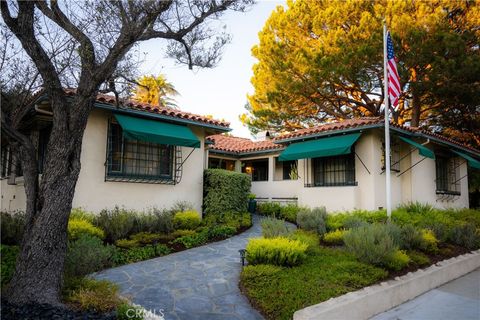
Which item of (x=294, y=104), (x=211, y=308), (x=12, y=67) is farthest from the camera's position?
(x=294, y=104)

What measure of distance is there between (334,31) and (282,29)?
3.38 meters

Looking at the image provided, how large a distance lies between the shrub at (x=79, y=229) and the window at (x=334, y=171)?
9.36 meters

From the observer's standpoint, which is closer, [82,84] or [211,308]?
[82,84]

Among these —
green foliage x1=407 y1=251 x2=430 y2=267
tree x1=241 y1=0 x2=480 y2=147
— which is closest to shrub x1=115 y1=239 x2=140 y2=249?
green foliage x1=407 y1=251 x2=430 y2=267

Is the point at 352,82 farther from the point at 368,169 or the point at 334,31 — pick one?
the point at 368,169

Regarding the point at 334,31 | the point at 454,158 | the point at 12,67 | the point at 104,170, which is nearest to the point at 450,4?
the point at 334,31

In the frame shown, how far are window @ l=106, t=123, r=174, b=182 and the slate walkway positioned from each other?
3.68m

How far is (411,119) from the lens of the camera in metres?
19.0

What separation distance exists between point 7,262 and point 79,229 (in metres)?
3.02

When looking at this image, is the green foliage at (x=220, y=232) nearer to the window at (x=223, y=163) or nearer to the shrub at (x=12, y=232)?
the shrub at (x=12, y=232)

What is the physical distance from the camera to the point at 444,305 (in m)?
6.42

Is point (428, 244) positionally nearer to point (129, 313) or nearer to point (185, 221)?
point (185, 221)

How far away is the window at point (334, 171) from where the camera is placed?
13969mm

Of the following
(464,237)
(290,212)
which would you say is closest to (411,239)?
(464,237)
